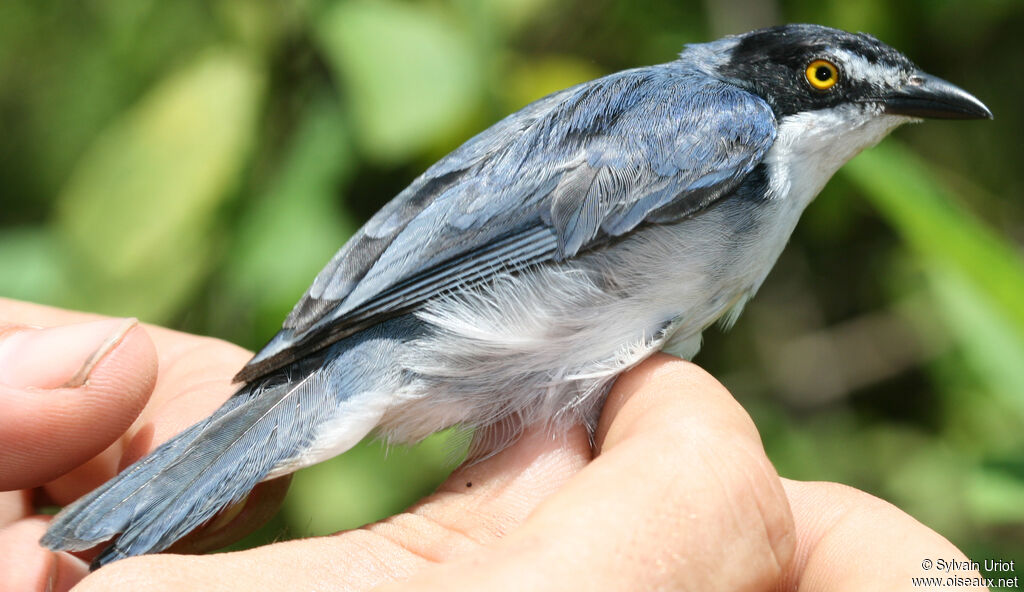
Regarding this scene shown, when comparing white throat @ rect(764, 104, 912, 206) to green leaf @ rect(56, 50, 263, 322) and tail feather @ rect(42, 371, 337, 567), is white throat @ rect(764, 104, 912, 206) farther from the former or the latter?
green leaf @ rect(56, 50, 263, 322)

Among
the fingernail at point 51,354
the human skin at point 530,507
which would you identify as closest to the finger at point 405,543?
the human skin at point 530,507

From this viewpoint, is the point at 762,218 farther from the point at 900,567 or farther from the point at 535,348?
the point at 900,567

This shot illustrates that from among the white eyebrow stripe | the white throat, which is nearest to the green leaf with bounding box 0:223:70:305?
the white throat

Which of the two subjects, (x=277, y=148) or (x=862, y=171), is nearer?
(x=862, y=171)

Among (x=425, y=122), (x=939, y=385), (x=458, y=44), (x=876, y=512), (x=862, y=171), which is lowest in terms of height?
(x=939, y=385)

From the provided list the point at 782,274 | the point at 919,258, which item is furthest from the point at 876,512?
the point at 782,274

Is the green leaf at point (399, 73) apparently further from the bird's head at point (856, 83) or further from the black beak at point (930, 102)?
the black beak at point (930, 102)
